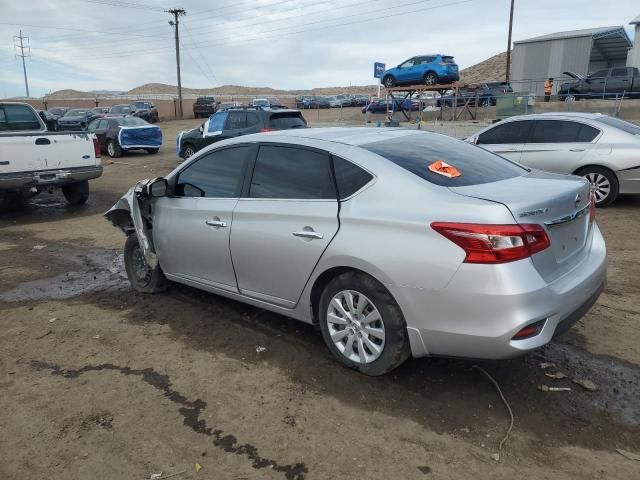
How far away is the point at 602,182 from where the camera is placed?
8.50m

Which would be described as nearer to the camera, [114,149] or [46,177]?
[46,177]

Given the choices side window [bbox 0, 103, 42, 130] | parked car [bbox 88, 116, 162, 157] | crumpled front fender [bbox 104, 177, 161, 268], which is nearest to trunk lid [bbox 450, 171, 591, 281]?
crumpled front fender [bbox 104, 177, 161, 268]

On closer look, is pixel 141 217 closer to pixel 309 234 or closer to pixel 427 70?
pixel 309 234

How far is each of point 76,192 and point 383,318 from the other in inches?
356

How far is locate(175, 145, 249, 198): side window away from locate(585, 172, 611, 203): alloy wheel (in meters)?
6.34

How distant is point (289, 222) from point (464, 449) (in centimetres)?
182

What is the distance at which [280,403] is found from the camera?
338 centimetres

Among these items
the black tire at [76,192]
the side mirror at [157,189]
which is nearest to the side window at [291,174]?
the side mirror at [157,189]

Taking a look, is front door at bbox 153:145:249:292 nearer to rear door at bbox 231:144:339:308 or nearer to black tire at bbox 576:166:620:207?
rear door at bbox 231:144:339:308

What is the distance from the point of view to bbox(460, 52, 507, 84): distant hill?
7769 cm

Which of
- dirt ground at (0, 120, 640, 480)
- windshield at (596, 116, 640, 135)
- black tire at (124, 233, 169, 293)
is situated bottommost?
dirt ground at (0, 120, 640, 480)

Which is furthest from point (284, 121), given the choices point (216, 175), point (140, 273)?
point (216, 175)

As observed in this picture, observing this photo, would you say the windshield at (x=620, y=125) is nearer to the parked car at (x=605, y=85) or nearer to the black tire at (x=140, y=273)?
the black tire at (x=140, y=273)

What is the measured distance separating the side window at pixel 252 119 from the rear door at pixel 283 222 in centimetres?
1024
